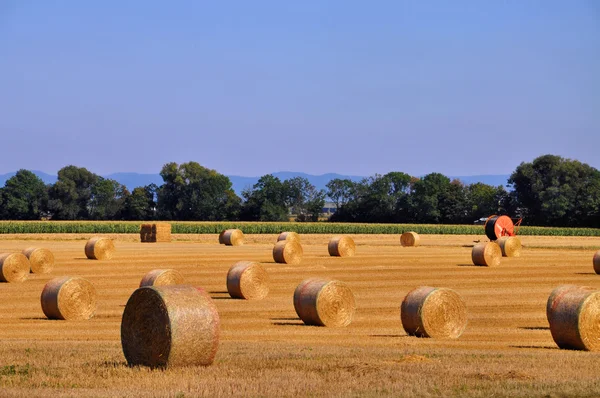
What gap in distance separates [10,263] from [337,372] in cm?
2289

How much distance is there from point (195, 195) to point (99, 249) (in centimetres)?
7791

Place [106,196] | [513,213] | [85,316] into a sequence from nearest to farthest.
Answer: [85,316], [513,213], [106,196]

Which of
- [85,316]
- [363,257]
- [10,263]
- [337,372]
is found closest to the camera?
[337,372]

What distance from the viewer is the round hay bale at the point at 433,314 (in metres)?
19.9

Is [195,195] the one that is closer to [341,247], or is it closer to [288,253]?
[341,247]

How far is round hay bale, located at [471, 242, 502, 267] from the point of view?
138ft

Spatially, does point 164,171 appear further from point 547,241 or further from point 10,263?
point 10,263

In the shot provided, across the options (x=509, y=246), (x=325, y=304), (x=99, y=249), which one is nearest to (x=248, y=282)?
(x=325, y=304)

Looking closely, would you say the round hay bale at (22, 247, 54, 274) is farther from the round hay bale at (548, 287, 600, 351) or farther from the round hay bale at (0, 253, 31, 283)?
the round hay bale at (548, 287, 600, 351)

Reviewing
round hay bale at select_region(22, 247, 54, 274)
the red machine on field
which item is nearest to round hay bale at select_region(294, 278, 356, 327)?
round hay bale at select_region(22, 247, 54, 274)

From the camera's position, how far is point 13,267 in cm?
3366

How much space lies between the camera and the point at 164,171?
127m

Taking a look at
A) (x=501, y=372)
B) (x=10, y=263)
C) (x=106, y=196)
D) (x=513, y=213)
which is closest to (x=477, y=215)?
(x=513, y=213)

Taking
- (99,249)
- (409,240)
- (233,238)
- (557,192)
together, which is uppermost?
(557,192)
